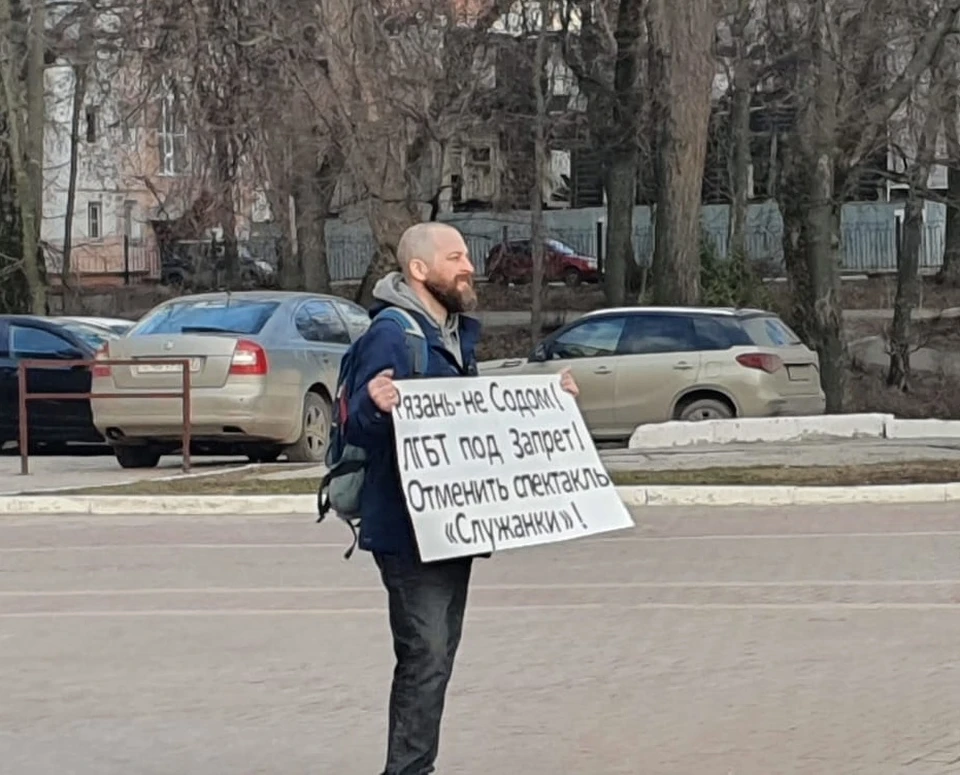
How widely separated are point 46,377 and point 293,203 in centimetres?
1579

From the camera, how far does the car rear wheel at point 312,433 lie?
731 inches

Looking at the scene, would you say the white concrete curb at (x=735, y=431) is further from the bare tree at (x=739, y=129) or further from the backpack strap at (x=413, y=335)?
the backpack strap at (x=413, y=335)

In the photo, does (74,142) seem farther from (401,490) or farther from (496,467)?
(401,490)

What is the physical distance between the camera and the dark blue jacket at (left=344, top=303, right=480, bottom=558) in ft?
18.6

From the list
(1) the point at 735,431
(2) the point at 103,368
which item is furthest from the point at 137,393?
(1) the point at 735,431

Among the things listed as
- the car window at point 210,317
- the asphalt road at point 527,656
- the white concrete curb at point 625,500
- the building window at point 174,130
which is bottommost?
the white concrete curb at point 625,500

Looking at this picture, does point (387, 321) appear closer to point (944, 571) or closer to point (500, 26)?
point (944, 571)

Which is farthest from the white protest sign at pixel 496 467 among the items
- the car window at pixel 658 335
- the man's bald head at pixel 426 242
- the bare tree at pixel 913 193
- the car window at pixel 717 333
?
the bare tree at pixel 913 193

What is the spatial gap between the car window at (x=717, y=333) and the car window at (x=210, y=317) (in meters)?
5.36

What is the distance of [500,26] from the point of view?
34.1 metres

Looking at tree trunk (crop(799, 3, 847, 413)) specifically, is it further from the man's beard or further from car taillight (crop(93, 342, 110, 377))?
the man's beard

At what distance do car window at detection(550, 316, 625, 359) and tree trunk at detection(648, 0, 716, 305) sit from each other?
579cm

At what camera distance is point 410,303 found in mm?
5801

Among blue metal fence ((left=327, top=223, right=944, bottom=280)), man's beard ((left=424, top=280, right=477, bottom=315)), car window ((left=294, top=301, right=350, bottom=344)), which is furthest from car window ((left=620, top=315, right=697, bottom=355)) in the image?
blue metal fence ((left=327, top=223, right=944, bottom=280))
